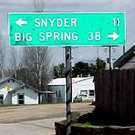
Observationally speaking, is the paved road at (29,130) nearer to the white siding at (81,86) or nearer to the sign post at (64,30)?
the sign post at (64,30)

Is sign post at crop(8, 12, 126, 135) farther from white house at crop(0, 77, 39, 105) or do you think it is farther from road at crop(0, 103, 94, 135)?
white house at crop(0, 77, 39, 105)

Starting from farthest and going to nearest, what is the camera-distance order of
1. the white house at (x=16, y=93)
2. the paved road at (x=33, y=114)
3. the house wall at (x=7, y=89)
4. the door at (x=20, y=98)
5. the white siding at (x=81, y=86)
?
1. the white siding at (x=81, y=86)
2. the door at (x=20, y=98)
3. the house wall at (x=7, y=89)
4. the white house at (x=16, y=93)
5. the paved road at (x=33, y=114)

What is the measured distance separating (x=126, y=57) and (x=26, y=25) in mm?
16247

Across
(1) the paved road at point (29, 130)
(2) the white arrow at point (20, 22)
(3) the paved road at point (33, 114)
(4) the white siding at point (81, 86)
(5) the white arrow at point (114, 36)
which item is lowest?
(1) the paved road at point (29, 130)

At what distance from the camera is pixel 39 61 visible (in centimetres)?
8844


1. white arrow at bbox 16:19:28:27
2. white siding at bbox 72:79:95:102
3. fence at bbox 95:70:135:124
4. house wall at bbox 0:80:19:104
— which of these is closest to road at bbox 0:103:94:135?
fence at bbox 95:70:135:124

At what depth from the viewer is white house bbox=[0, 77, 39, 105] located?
3359 inches

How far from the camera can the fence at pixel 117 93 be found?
14.3 m

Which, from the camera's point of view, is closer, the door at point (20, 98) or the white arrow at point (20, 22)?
the white arrow at point (20, 22)

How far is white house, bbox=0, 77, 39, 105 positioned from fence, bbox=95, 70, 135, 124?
69.3 metres

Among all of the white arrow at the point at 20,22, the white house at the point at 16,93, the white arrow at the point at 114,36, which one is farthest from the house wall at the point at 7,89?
the white arrow at the point at 114,36

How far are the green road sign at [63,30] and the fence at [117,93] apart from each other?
3.81 m

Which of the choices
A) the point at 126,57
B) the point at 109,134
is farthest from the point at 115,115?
the point at 126,57

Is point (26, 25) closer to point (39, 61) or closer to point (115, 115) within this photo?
point (115, 115)
